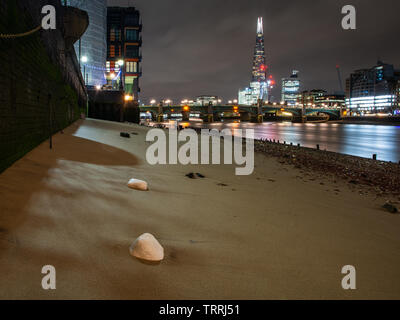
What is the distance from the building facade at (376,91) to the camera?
16079 cm

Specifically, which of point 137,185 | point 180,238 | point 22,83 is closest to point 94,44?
point 22,83

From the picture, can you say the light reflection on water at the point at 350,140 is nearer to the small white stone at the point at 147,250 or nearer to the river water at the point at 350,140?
the river water at the point at 350,140

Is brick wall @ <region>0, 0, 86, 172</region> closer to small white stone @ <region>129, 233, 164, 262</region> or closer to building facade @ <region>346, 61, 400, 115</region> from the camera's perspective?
small white stone @ <region>129, 233, 164, 262</region>

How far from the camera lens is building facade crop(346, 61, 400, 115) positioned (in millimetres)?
160788

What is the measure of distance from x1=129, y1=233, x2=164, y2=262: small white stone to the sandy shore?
0.09m

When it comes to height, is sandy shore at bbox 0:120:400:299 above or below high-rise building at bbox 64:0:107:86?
below

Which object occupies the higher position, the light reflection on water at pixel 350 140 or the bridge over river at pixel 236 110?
the bridge over river at pixel 236 110

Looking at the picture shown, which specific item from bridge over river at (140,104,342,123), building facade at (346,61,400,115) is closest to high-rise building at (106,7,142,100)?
bridge over river at (140,104,342,123)

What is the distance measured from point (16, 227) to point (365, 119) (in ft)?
445

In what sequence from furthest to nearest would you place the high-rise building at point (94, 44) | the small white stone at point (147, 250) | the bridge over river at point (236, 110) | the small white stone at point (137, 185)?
the bridge over river at point (236, 110) → the high-rise building at point (94, 44) → the small white stone at point (137, 185) → the small white stone at point (147, 250)

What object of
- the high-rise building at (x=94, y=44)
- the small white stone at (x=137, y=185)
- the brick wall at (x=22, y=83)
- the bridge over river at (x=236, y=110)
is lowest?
the small white stone at (x=137, y=185)

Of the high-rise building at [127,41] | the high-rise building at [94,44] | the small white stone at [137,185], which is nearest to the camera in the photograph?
the small white stone at [137,185]

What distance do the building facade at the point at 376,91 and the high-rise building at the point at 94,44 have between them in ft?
505

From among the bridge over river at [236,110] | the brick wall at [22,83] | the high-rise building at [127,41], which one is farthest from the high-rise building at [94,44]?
the brick wall at [22,83]
